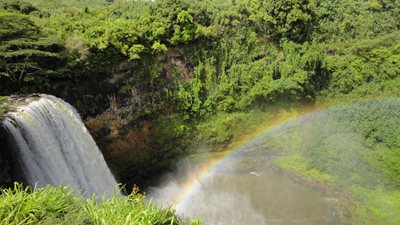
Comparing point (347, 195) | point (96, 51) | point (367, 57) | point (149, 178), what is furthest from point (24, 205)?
point (367, 57)

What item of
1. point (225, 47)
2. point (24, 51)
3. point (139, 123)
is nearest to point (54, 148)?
point (24, 51)

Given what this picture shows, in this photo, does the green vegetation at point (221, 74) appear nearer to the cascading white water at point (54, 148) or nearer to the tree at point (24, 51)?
the tree at point (24, 51)

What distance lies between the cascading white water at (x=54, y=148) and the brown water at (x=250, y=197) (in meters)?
5.46

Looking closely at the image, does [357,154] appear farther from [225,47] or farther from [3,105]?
[3,105]

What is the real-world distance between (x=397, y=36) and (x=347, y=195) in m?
16.1

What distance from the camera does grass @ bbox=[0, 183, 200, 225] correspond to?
638 cm

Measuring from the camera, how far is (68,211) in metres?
6.89

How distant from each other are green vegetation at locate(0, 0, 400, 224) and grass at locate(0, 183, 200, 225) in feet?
39.4

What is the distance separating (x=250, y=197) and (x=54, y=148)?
41.3ft

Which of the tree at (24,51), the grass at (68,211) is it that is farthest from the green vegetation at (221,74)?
the grass at (68,211)

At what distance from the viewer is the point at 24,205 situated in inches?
260

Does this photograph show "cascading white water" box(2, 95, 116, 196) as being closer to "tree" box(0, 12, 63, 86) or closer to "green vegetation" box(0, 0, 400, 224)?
"tree" box(0, 12, 63, 86)

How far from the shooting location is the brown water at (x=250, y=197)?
20250mm

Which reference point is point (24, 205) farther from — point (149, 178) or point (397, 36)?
point (397, 36)
